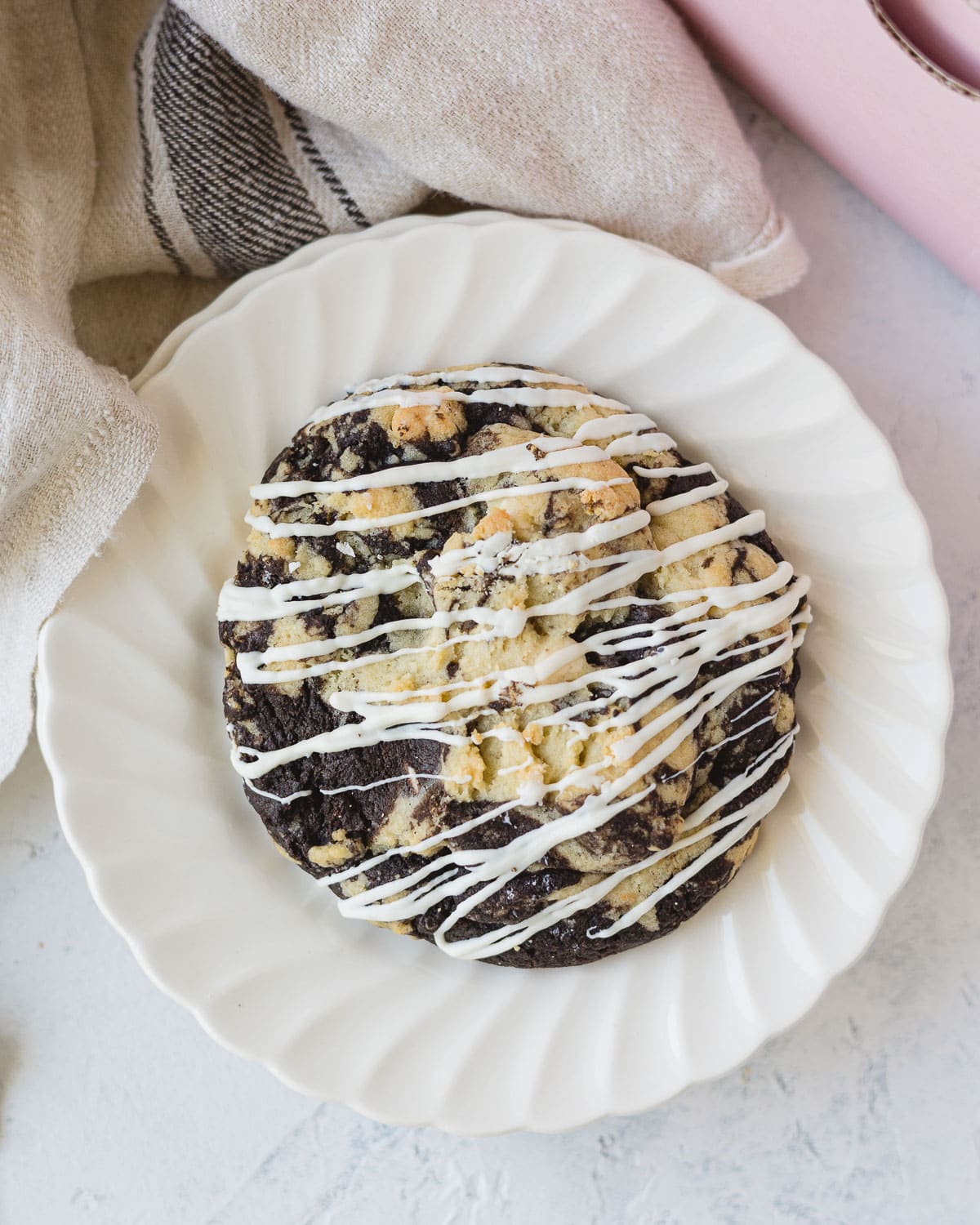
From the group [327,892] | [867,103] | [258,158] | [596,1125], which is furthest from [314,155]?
[596,1125]

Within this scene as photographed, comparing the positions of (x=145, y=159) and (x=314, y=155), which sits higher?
(x=314, y=155)

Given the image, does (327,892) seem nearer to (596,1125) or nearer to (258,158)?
(596,1125)

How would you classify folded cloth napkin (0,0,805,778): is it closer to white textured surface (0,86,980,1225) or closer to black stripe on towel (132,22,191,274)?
black stripe on towel (132,22,191,274)

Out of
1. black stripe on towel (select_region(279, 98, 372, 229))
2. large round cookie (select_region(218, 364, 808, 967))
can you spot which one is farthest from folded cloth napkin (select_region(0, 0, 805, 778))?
large round cookie (select_region(218, 364, 808, 967))

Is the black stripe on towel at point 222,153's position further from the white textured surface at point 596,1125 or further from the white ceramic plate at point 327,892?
the white textured surface at point 596,1125

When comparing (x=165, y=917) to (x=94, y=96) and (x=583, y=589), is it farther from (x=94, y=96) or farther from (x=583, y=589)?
(x=94, y=96)

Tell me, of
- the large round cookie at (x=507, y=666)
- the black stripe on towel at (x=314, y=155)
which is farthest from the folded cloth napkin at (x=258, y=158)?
the large round cookie at (x=507, y=666)

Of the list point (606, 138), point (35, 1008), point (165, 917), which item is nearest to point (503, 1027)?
point (165, 917)

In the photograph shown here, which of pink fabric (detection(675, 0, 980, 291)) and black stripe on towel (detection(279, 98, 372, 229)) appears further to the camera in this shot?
black stripe on towel (detection(279, 98, 372, 229))
